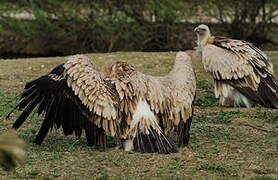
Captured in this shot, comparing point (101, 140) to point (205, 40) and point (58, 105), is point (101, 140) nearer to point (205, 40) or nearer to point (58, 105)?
point (58, 105)

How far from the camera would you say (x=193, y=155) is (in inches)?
249

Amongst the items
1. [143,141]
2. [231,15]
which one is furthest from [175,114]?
[231,15]

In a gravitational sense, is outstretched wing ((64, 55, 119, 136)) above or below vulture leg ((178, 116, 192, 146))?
above

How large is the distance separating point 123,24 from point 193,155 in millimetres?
10546

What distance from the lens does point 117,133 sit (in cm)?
637

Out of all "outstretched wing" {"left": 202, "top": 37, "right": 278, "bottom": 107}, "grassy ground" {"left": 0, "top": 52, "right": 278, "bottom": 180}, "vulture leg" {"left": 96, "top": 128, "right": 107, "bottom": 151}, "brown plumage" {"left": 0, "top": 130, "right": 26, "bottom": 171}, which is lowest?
"grassy ground" {"left": 0, "top": 52, "right": 278, "bottom": 180}

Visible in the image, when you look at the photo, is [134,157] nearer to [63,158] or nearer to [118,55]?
[63,158]

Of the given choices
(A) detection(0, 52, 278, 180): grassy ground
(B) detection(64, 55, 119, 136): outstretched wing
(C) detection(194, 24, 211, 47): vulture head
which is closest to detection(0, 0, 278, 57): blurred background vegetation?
(C) detection(194, 24, 211, 47): vulture head

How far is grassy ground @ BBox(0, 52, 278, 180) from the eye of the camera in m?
5.71

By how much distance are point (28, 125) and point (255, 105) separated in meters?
3.01

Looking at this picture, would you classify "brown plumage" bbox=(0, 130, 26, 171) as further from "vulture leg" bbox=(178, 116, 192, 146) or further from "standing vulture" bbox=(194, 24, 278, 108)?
"standing vulture" bbox=(194, 24, 278, 108)

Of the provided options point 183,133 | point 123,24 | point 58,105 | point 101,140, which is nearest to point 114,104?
point 101,140

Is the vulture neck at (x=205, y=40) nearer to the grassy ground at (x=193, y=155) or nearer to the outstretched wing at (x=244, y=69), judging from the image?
the outstretched wing at (x=244, y=69)

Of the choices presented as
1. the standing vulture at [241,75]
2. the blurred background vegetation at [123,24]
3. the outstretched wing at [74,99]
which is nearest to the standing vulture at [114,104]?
the outstretched wing at [74,99]
